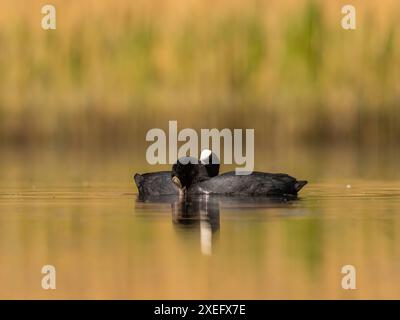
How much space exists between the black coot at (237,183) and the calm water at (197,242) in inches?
14.6

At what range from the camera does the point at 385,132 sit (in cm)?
4953

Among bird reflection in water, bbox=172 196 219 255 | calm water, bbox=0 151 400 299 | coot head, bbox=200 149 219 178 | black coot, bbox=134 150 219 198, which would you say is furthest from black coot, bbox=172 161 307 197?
coot head, bbox=200 149 219 178

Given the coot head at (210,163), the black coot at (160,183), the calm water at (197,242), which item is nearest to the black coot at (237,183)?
the black coot at (160,183)

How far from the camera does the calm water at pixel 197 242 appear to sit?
42.6ft

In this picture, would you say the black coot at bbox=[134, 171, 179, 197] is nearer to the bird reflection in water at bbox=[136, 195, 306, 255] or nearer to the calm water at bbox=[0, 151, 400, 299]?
the bird reflection in water at bbox=[136, 195, 306, 255]

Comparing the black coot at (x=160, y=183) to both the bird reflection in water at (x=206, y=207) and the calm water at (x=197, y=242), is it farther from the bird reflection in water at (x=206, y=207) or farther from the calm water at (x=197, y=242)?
the calm water at (x=197, y=242)

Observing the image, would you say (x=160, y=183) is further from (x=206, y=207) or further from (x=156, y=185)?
(x=206, y=207)

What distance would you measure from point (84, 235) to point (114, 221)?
121 cm

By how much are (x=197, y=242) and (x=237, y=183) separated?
5.09 meters

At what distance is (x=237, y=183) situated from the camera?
20797 millimetres

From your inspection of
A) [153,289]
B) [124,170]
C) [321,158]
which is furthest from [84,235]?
[321,158]

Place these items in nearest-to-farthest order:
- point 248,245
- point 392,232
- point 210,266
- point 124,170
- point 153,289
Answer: point 153,289, point 210,266, point 248,245, point 392,232, point 124,170

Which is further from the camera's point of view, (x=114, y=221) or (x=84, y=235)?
(x=114, y=221)

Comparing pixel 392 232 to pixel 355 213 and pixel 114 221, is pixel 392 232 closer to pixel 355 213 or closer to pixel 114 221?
pixel 355 213
